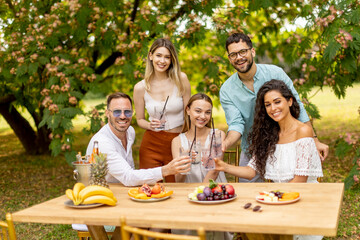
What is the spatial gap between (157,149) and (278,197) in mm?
1784

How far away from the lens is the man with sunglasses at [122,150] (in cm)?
335

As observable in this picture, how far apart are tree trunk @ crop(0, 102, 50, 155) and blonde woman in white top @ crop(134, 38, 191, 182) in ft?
19.9

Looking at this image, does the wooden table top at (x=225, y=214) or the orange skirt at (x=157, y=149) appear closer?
the wooden table top at (x=225, y=214)

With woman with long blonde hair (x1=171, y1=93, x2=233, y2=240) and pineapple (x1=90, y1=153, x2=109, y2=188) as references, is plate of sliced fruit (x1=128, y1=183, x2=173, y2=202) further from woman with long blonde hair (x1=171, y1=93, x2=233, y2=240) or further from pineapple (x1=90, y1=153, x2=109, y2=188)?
woman with long blonde hair (x1=171, y1=93, x2=233, y2=240)

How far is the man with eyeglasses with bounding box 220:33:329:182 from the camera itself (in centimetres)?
407

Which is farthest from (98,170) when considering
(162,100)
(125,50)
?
(125,50)

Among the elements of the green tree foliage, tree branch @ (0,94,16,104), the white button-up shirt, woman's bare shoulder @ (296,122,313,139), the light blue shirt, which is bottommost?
the white button-up shirt

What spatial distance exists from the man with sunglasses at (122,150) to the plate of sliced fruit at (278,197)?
0.64m

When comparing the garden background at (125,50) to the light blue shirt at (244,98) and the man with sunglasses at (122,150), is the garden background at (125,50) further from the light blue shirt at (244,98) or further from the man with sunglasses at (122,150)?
the man with sunglasses at (122,150)

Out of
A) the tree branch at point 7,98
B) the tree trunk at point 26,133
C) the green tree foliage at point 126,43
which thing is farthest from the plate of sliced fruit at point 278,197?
the tree trunk at point 26,133

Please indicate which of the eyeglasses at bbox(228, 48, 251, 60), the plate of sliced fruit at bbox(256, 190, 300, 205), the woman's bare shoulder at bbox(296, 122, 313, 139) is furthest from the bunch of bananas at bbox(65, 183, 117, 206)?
the eyeglasses at bbox(228, 48, 251, 60)

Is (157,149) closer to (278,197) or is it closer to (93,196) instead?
(93,196)

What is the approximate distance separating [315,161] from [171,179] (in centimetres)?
142

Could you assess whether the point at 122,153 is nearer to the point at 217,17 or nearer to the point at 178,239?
the point at 178,239
